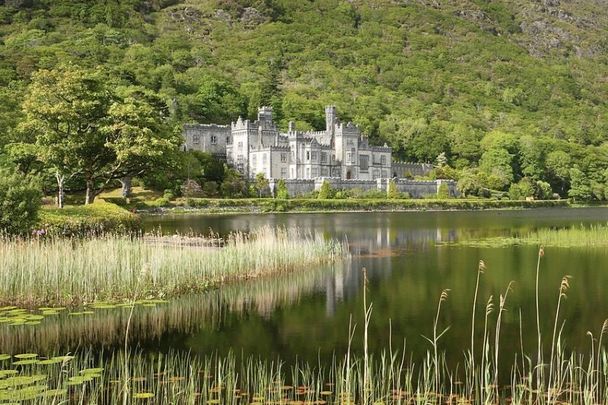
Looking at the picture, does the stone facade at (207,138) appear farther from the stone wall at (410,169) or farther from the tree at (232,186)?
the stone wall at (410,169)

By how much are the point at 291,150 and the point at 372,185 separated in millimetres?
10717

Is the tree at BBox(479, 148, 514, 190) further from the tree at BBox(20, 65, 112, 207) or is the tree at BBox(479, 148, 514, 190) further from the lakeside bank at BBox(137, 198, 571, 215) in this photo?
the tree at BBox(20, 65, 112, 207)

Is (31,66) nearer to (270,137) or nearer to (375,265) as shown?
(270,137)

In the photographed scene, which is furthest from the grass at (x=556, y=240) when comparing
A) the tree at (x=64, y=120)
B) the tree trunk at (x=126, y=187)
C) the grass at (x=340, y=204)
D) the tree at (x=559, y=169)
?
the tree at (x=559, y=169)

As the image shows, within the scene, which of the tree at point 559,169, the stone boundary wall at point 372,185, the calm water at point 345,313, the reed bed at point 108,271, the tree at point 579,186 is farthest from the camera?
the tree at point 559,169

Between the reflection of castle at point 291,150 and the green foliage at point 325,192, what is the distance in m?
9.08

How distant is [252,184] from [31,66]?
3539cm

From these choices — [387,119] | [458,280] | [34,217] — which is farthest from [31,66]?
[458,280]

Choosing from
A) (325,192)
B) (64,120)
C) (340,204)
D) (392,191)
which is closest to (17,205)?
(64,120)

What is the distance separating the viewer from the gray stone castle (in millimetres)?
84438

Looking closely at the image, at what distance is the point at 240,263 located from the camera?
20.1m

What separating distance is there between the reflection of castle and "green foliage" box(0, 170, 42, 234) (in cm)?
6262

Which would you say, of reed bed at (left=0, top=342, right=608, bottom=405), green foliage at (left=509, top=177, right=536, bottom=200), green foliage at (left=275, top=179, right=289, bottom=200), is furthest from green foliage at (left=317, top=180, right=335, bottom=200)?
reed bed at (left=0, top=342, right=608, bottom=405)

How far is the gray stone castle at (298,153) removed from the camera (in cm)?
8444
